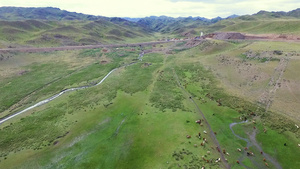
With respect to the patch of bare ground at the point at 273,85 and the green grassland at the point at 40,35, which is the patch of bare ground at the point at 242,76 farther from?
the green grassland at the point at 40,35

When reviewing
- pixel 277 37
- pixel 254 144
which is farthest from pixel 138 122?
pixel 277 37

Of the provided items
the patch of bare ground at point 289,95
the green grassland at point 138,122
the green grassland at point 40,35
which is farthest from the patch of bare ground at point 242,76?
Answer: the green grassland at point 40,35

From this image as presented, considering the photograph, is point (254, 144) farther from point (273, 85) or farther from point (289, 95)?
point (273, 85)

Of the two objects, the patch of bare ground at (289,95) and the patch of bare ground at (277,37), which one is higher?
the patch of bare ground at (277,37)

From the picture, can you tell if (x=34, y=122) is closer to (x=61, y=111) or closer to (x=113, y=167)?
(x=61, y=111)

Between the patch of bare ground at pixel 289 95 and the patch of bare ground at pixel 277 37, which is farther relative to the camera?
the patch of bare ground at pixel 277 37

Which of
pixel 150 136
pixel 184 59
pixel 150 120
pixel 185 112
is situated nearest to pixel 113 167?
pixel 150 136

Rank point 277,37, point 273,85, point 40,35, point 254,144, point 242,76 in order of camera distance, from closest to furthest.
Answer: point 254,144
point 273,85
point 242,76
point 277,37
point 40,35

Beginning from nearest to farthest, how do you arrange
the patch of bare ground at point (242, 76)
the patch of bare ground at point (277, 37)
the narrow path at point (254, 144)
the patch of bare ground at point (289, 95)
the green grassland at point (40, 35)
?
the narrow path at point (254, 144)
the patch of bare ground at point (289, 95)
the patch of bare ground at point (242, 76)
the patch of bare ground at point (277, 37)
the green grassland at point (40, 35)
